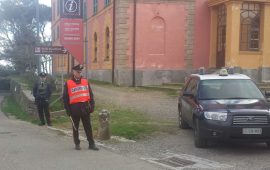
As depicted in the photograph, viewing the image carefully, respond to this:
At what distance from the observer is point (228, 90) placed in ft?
36.7

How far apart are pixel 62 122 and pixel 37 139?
165 inches

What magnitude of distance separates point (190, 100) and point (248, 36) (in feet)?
49.2

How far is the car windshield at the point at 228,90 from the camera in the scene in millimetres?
10977

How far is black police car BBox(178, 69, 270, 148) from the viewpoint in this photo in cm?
962

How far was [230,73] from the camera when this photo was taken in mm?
12461

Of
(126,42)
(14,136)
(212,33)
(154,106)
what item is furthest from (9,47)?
(14,136)

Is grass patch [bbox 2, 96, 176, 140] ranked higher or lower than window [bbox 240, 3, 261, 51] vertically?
lower

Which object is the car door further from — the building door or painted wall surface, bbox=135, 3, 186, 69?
painted wall surface, bbox=135, 3, 186, 69

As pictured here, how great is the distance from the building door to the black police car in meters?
14.9

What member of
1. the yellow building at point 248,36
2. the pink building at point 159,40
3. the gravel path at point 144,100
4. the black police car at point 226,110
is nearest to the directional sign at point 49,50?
the gravel path at point 144,100

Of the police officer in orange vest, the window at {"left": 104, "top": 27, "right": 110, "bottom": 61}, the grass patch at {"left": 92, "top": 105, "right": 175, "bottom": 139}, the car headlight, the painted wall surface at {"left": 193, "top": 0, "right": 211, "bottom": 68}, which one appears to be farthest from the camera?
the window at {"left": 104, "top": 27, "right": 110, "bottom": 61}

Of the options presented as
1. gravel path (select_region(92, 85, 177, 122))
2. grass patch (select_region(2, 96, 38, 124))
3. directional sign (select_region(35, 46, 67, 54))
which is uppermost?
directional sign (select_region(35, 46, 67, 54))

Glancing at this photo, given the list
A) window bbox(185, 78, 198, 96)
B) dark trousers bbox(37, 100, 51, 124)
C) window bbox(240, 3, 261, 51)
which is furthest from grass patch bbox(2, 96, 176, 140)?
window bbox(240, 3, 261, 51)

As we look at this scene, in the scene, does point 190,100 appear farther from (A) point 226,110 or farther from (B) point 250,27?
(B) point 250,27
